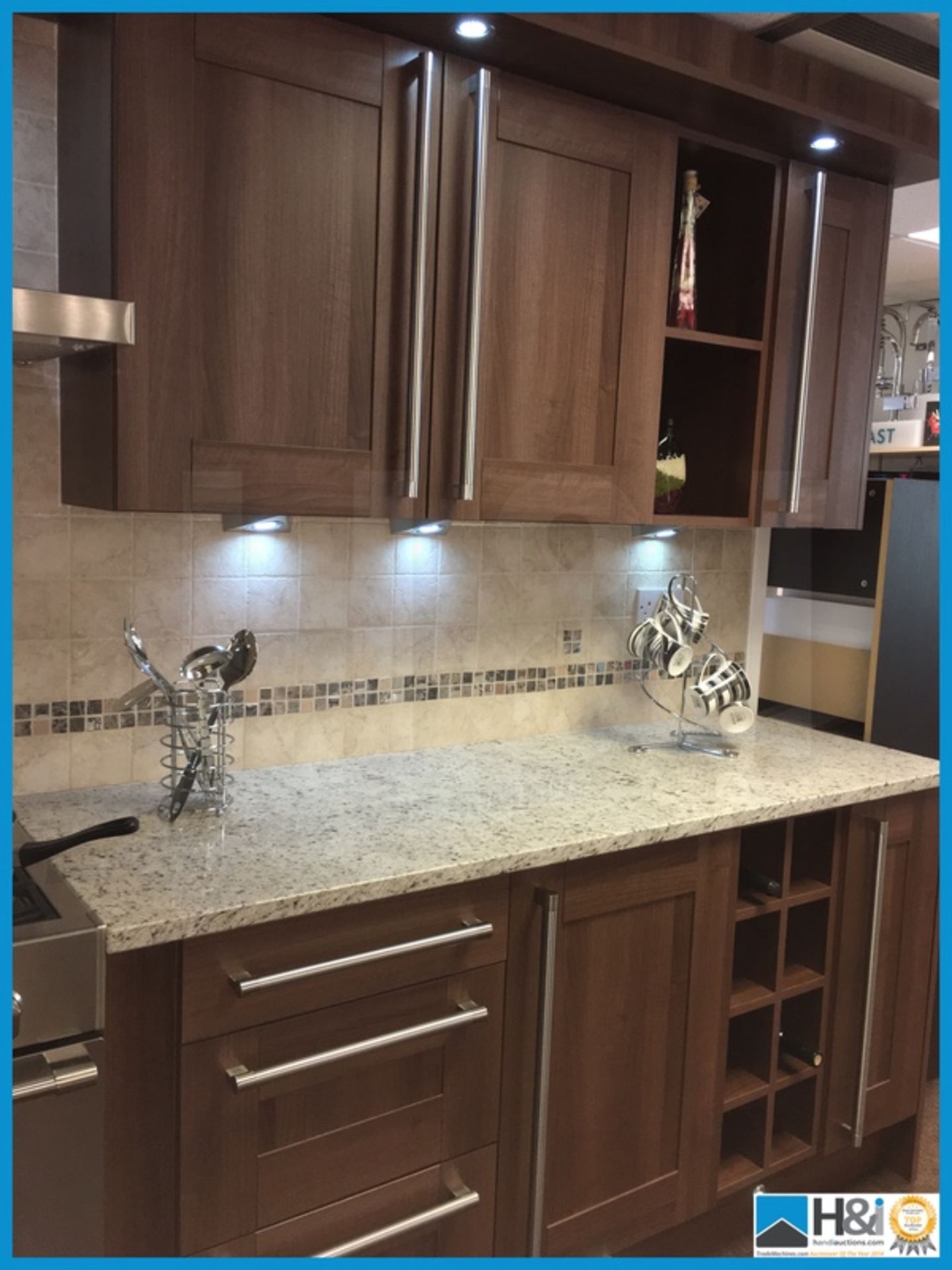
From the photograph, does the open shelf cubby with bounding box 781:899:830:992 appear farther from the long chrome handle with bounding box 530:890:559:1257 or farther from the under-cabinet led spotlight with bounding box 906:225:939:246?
the under-cabinet led spotlight with bounding box 906:225:939:246

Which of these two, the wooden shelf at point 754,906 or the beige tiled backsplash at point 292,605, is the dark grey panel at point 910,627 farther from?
the wooden shelf at point 754,906

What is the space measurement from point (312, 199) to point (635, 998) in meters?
1.41

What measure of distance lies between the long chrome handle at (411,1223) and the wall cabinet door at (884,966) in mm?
951

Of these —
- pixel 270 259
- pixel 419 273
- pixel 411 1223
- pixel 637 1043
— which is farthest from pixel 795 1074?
pixel 270 259

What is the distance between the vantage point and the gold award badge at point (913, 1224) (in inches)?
80.7

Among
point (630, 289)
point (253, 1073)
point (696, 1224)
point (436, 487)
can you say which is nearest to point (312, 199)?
point (436, 487)

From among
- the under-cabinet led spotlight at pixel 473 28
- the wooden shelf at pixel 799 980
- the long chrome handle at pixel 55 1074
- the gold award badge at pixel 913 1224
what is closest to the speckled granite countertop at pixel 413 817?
the long chrome handle at pixel 55 1074

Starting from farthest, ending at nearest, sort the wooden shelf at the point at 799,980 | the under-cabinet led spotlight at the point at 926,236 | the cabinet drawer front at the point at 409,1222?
the under-cabinet led spotlight at the point at 926,236, the wooden shelf at the point at 799,980, the cabinet drawer front at the point at 409,1222

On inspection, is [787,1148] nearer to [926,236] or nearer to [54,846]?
[54,846]

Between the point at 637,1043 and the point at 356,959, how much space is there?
0.65 meters

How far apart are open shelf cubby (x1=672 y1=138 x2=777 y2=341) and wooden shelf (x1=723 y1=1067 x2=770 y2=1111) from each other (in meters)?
1.49

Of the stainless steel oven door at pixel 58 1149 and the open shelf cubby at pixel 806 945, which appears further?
the open shelf cubby at pixel 806 945

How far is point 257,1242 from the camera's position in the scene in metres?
1.47

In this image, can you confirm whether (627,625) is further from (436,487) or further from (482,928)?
(482,928)
